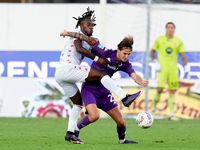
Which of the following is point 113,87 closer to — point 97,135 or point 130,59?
point 97,135

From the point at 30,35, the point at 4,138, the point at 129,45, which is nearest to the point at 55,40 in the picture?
the point at 30,35

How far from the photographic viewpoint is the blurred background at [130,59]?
41.6ft

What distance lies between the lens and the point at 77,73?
22.9 ft

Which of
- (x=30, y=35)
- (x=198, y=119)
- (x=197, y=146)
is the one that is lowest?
(x=198, y=119)

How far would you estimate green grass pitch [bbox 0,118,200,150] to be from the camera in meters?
6.89

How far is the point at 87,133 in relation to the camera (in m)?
9.03

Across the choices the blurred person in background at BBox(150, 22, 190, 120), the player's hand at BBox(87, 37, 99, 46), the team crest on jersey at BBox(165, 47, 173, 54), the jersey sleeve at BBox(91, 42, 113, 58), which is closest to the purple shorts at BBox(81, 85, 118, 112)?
the jersey sleeve at BBox(91, 42, 113, 58)

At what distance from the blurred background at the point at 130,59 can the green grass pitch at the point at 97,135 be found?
A: 92 cm

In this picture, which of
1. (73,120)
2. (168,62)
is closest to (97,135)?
(73,120)

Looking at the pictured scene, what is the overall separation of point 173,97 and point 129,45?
5.06m

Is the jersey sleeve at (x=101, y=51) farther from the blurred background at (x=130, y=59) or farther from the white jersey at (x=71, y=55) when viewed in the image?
the blurred background at (x=130, y=59)

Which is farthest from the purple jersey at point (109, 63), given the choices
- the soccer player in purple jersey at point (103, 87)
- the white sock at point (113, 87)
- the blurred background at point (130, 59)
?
the blurred background at point (130, 59)

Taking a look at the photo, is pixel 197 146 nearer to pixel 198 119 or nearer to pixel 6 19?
pixel 198 119

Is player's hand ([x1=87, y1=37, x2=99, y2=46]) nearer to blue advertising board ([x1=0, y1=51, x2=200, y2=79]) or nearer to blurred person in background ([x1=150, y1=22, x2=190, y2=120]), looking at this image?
blurred person in background ([x1=150, y1=22, x2=190, y2=120])
